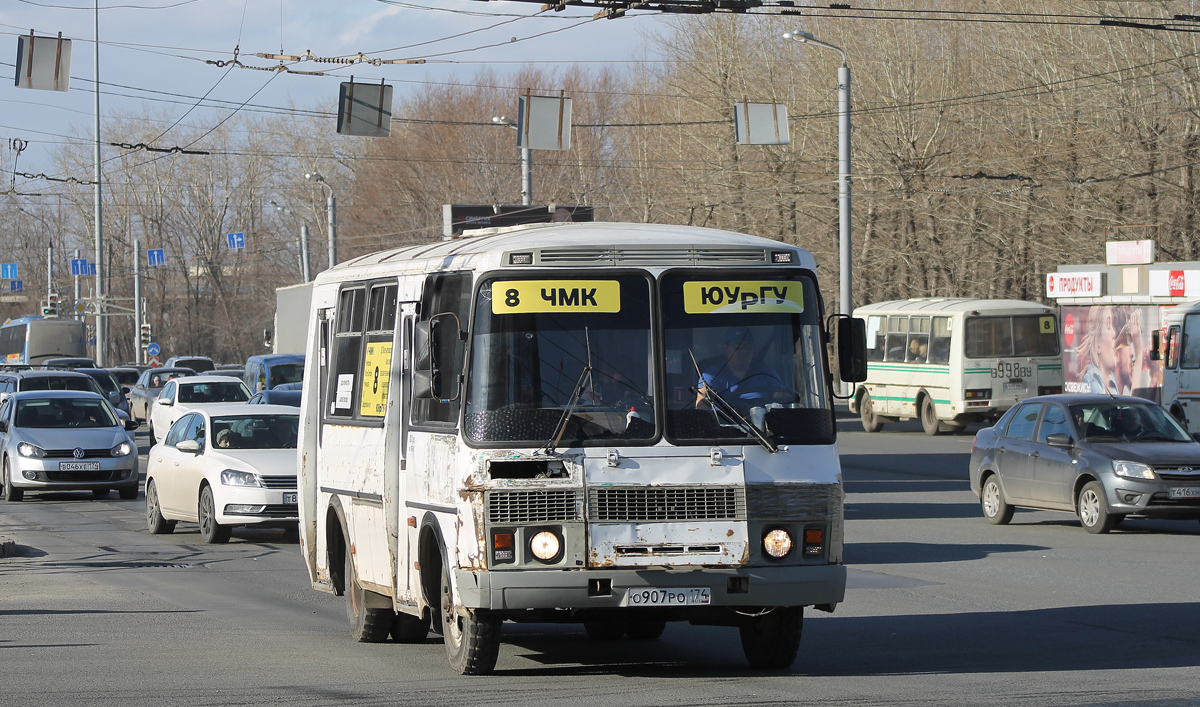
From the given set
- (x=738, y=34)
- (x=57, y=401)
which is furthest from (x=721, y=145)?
(x=57, y=401)

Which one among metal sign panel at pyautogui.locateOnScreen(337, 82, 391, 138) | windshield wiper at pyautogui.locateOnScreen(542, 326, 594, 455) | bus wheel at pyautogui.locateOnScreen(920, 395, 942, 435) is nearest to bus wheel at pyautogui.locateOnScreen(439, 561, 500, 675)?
windshield wiper at pyautogui.locateOnScreen(542, 326, 594, 455)

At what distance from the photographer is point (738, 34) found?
55.6 meters

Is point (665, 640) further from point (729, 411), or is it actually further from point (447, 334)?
point (447, 334)

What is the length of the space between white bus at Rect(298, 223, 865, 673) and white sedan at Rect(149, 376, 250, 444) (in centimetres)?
2441

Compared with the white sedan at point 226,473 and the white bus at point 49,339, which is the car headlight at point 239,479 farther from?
the white bus at point 49,339

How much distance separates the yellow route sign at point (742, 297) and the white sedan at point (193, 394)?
24.8 m

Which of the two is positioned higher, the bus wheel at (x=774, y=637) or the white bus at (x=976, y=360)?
the white bus at (x=976, y=360)

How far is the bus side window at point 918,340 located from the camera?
36.7 metres

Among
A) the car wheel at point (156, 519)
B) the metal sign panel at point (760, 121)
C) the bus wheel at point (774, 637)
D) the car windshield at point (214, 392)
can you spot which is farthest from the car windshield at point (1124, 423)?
the car windshield at point (214, 392)

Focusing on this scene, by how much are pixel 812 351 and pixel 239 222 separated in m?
81.0

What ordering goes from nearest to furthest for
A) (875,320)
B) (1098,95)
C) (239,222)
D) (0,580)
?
(0,580), (875,320), (1098,95), (239,222)

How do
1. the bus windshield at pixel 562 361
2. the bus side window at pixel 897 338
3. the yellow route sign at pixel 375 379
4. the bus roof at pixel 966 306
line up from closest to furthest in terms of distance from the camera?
the bus windshield at pixel 562 361 → the yellow route sign at pixel 375 379 → the bus roof at pixel 966 306 → the bus side window at pixel 897 338

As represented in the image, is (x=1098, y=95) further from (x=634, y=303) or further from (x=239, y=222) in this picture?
→ (x=239, y=222)

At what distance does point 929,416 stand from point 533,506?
30.0 metres
